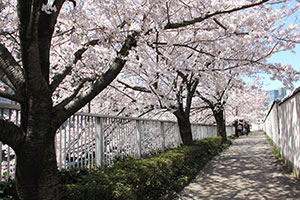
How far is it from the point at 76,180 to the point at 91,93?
1.72 metres

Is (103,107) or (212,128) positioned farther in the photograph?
(212,128)

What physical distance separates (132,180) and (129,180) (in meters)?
0.10

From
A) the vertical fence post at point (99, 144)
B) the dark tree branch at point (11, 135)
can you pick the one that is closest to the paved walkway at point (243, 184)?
the vertical fence post at point (99, 144)

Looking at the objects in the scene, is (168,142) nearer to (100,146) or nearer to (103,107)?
(103,107)

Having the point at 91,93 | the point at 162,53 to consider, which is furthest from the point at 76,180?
the point at 162,53

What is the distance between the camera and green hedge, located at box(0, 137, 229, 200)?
10.9 ft

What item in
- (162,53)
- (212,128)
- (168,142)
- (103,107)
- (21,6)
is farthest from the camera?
(212,128)

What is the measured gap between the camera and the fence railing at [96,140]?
397 centimetres

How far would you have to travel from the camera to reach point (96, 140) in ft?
17.3

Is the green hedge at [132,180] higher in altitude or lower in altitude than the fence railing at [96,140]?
lower

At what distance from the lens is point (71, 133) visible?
493cm

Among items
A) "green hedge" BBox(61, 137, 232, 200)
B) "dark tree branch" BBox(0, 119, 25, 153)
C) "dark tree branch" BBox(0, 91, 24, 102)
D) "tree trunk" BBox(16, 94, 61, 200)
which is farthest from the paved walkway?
"dark tree branch" BBox(0, 91, 24, 102)

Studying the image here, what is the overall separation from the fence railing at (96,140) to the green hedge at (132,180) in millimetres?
353

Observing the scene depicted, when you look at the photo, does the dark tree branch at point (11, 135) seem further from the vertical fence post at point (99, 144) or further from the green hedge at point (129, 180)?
the vertical fence post at point (99, 144)
